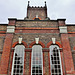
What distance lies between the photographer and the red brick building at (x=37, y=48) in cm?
988

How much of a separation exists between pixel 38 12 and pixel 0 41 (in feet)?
37.4

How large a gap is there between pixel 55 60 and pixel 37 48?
2359 millimetres

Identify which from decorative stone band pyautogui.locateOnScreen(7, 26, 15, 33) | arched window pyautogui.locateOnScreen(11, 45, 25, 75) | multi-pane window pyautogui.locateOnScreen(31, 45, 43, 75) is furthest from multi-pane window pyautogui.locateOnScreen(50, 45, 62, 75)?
decorative stone band pyautogui.locateOnScreen(7, 26, 15, 33)

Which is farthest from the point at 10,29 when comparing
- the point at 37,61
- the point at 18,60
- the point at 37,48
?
the point at 37,61

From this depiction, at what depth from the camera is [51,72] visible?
9789 mm

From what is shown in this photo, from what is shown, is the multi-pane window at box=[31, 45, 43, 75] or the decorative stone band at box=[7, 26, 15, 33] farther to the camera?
the decorative stone band at box=[7, 26, 15, 33]

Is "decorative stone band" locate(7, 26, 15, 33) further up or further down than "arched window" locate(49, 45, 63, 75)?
further up

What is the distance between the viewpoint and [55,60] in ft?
34.2

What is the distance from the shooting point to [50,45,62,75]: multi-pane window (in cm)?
Answer: 989

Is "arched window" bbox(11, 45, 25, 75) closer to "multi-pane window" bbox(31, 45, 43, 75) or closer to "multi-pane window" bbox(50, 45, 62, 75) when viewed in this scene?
"multi-pane window" bbox(31, 45, 43, 75)

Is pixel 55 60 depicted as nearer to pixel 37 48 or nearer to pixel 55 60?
pixel 55 60

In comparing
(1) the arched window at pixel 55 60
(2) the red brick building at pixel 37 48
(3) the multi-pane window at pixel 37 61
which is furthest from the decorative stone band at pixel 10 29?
(1) the arched window at pixel 55 60

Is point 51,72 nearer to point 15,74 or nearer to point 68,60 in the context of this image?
point 68,60

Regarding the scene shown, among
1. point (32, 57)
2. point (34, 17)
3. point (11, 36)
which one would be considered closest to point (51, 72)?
point (32, 57)
